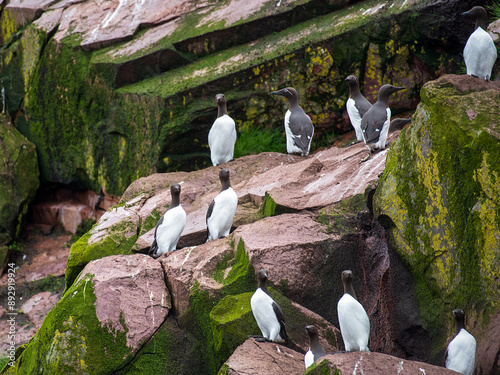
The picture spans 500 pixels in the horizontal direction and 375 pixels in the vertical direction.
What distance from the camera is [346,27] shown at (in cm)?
915

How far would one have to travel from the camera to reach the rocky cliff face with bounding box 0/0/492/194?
9055 millimetres

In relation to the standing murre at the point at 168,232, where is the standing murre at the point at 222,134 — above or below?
above

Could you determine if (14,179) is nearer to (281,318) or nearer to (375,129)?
(375,129)

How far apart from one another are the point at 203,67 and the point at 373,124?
12.7 ft

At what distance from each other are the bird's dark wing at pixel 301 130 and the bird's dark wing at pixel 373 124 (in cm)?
153

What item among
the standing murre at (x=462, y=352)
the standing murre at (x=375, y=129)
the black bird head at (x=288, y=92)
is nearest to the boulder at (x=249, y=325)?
the standing murre at (x=462, y=352)

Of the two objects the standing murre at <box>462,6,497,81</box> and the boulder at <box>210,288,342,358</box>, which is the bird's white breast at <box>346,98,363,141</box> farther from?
the boulder at <box>210,288,342,358</box>

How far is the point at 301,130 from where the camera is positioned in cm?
813

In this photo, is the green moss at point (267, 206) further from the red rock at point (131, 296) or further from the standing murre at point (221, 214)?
the red rock at point (131, 296)

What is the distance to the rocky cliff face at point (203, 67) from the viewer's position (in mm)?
9055

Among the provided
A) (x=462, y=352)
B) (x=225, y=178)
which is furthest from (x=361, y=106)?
(x=462, y=352)

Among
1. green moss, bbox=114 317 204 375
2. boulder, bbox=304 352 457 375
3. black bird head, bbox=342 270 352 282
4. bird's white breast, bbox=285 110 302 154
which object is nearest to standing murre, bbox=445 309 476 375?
boulder, bbox=304 352 457 375

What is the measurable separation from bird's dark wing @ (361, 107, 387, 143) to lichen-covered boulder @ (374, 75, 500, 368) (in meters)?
0.96

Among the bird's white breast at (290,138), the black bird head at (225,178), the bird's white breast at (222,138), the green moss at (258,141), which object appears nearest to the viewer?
the black bird head at (225,178)
